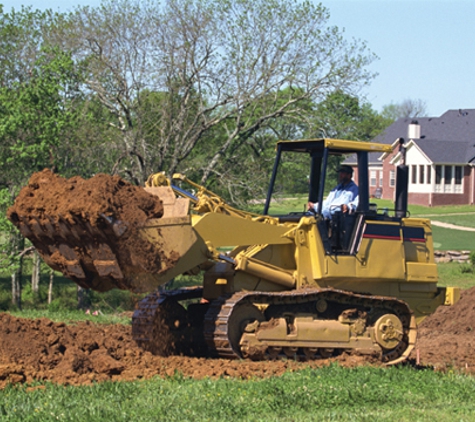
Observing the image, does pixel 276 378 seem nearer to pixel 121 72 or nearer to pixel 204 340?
pixel 204 340

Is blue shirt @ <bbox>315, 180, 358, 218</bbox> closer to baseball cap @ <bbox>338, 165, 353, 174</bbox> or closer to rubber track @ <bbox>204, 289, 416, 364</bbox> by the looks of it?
baseball cap @ <bbox>338, 165, 353, 174</bbox>

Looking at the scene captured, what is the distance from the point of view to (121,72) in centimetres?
2759

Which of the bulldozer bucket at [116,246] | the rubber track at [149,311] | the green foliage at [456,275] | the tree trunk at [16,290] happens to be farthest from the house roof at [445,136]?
the bulldozer bucket at [116,246]

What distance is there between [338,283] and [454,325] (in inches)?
281

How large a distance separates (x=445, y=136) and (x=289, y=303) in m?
61.8

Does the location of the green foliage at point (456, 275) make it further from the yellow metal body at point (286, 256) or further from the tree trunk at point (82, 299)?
the yellow metal body at point (286, 256)

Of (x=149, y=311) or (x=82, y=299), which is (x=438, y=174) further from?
(x=149, y=311)

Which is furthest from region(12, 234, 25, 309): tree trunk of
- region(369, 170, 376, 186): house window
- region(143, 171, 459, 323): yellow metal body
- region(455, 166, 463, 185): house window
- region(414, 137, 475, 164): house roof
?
region(369, 170, 376, 186): house window

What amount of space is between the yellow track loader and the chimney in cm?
5910

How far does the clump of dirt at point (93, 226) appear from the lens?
1007cm

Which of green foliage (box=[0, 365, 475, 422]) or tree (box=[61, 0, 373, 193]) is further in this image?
tree (box=[61, 0, 373, 193])

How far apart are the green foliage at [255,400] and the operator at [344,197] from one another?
3.20 meters

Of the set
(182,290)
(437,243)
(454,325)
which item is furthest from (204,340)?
(437,243)

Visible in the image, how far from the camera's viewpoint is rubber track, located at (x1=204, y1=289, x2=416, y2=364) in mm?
11273
